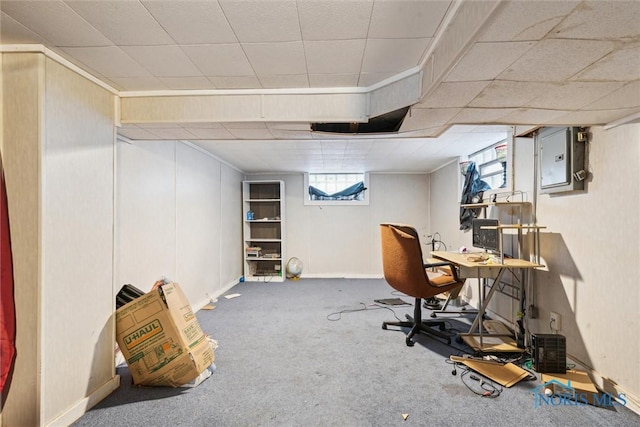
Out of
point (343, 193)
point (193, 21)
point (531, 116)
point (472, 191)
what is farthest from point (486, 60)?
point (343, 193)

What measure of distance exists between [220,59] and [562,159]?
8.41ft

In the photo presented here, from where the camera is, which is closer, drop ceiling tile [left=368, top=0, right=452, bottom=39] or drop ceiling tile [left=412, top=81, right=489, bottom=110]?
drop ceiling tile [left=368, top=0, right=452, bottom=39]

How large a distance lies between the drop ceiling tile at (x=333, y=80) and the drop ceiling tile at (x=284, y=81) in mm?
53

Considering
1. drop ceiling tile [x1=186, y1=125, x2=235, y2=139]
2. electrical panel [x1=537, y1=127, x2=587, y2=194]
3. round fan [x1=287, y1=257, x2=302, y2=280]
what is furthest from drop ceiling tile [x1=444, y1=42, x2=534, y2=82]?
round fan [x1=287, y1=257, x2=302, y2=280]

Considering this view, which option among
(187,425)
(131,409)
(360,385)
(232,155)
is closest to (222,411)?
(187,425)

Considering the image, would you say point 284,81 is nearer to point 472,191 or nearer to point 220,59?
point 220,59

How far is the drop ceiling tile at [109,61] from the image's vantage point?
1489mm

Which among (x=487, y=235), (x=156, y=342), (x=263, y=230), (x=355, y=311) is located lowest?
(x=355, y=311)

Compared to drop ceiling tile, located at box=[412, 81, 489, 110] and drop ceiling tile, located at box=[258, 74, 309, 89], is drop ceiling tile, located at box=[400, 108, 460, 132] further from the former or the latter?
drop ceiling tile, located at box=[258, 74, 309, 89]

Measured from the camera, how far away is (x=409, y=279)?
254 centimetres

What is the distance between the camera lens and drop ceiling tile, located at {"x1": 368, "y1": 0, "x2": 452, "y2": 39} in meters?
1.14

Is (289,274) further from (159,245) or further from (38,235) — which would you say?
(38,235)

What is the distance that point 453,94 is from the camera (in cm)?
144

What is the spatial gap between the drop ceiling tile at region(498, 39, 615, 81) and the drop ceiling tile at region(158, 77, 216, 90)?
1.77m
